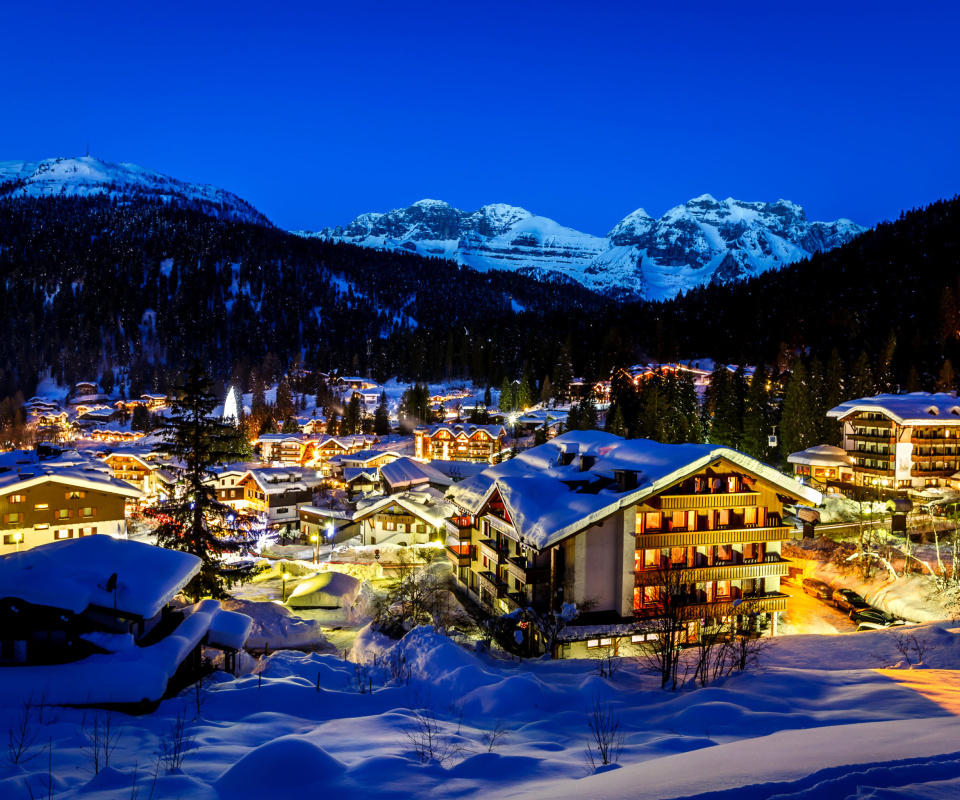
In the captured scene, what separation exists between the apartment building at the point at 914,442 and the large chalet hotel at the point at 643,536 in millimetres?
29424

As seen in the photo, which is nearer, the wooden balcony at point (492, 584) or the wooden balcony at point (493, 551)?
the wooden balcony at point (492, 584)

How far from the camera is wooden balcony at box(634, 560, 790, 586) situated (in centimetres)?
2327

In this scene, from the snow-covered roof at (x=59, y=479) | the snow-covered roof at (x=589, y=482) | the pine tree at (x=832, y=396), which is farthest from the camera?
the pine tree at (x=832, y=396)

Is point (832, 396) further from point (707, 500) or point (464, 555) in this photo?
point (464, 555)

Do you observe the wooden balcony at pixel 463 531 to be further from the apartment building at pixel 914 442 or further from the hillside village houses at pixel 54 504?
the apartment building at pixel 914 442

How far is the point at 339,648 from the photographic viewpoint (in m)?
24.7

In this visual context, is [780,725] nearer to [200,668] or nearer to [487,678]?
[487,678]

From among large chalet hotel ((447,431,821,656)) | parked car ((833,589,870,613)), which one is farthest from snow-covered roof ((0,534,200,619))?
parked car ((833,589,870,613))

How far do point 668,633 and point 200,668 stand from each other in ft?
42.4

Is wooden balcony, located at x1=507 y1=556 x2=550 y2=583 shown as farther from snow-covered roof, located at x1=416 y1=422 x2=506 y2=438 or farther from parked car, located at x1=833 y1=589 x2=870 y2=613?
snow-covered roof, located at x1=416 y1=422 x2=506 y2=438

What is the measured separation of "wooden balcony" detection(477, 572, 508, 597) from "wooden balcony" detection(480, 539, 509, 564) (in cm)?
71

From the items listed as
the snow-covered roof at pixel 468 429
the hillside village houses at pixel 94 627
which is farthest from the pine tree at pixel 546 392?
the hillside village houses at pixel 94 627

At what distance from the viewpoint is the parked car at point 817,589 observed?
101 feet

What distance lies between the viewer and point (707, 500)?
23.5m
